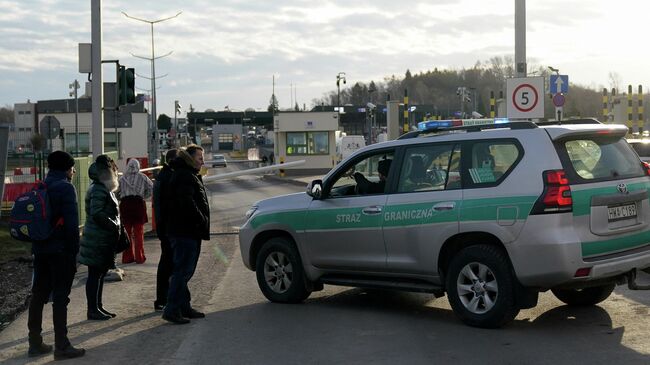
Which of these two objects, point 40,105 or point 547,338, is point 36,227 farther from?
point 40,105

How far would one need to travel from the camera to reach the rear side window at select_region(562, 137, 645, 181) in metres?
7.56

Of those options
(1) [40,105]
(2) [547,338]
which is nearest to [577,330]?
(2) [547,338]

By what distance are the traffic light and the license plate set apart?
360 inches

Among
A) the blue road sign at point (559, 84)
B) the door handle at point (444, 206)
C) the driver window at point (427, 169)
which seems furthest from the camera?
the blue road sign at point (559, 84)

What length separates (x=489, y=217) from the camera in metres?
7.59

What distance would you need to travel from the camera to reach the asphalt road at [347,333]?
6.84m

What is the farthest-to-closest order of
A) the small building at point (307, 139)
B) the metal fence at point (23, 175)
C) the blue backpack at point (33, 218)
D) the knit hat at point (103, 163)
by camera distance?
the small building at point (307, 139), the metal fence at point (23, 175), the knit hat at point (103, 163), the blue backpack at point (33, 218)

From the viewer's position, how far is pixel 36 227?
6.83 m

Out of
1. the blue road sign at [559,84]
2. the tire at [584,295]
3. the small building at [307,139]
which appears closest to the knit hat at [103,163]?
the tire at [584,295]

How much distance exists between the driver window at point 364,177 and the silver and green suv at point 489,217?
1 cm

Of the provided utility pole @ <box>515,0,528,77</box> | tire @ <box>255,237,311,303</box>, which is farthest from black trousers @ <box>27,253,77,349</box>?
utility pole @ <box>515,0,528,77</box>

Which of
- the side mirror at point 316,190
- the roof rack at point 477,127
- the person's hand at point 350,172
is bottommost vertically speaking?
the side mirror at point 316,190

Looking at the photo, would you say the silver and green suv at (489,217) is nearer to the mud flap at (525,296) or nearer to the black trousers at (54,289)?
the mud flap at (525,296)

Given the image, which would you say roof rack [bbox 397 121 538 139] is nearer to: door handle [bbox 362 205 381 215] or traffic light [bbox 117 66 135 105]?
door handle [bbox 362 205 381 215]
